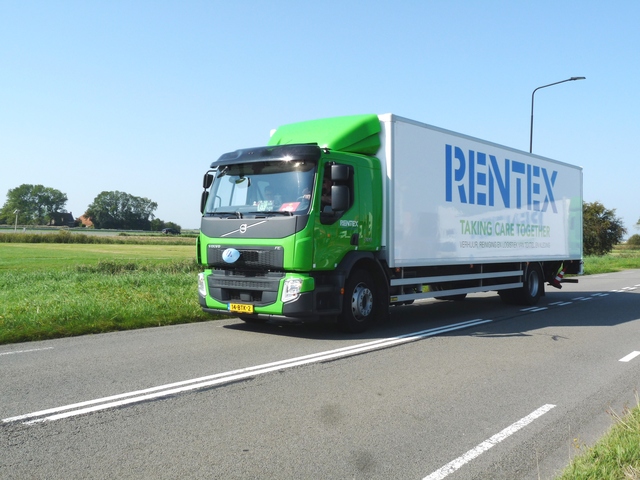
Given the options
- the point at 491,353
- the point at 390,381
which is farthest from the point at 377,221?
the point at 390,381

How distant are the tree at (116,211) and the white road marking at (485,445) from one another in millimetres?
128724

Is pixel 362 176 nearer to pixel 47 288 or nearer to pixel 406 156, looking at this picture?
pixel 406 156

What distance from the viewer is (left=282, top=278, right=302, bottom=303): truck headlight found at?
28.7ft

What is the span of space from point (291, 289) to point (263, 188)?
1.65m

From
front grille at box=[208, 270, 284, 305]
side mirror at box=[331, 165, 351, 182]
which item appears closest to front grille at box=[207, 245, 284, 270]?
front grille at box=[208, 270, 284, 305]

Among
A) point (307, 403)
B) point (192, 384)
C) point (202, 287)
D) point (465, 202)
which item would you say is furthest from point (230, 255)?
point (465, 202)

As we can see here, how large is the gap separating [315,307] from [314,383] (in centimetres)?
269

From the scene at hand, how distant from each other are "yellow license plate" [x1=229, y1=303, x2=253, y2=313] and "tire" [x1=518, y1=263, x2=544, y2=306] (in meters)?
7.53

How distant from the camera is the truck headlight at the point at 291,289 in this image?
8734mm

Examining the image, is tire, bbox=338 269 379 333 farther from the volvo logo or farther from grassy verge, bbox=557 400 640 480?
grassy verge, bbox=557 400 640 480

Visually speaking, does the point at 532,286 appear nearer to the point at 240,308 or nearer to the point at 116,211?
the point at 240,308

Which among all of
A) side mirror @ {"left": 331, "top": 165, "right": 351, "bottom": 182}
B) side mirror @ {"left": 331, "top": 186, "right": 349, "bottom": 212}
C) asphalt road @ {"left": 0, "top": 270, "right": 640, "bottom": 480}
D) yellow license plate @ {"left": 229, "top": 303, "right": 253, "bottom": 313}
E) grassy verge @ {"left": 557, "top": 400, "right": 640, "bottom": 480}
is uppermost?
side mirror @ {"left": 331, "top": 165, "right": 351, "bottom": 182}

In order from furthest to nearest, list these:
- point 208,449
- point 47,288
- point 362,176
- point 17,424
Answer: point 47,288 → point 362,176 → point 17,424 → point 208,449

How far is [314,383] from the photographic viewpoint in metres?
6.17
